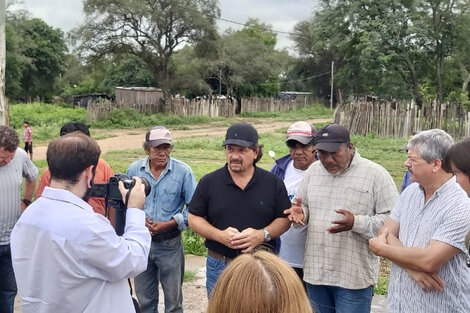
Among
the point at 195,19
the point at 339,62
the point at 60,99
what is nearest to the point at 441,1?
the point at 195,19

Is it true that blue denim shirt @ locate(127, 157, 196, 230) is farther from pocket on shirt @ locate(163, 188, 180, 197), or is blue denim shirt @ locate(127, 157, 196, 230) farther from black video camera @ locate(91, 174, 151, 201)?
black video camera @ locate(91, 174, 151, 201)

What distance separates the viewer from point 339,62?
1955 inches

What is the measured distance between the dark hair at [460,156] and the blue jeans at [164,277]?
2392 mm

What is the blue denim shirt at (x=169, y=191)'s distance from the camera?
14.4 ft

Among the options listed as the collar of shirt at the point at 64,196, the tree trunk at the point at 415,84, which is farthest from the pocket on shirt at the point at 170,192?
the tree trunk at the point at 415,84

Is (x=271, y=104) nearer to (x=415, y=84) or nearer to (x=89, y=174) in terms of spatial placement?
(x=415, y=84)

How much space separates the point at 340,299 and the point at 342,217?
579 millimetres

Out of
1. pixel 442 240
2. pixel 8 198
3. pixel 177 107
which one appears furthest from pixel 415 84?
pixel 442 240

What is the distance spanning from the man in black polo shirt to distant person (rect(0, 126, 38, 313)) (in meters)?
1.48

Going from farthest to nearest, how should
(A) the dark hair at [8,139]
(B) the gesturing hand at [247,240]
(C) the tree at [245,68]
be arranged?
(C) the tree at [245,68] < (A) the dark hair at [8,139] < (B) the gesturing hand at [247,240]

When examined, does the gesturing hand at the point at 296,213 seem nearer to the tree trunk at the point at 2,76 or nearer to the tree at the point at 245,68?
the tree trunk at the point at 2,76

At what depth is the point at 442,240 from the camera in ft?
8.78

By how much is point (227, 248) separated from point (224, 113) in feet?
122

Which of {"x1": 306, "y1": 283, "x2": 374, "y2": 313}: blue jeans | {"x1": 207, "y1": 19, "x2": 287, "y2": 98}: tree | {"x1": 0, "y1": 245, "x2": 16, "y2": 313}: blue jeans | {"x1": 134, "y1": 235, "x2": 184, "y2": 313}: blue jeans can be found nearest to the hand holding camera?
{"x1": 306, "y1": 283, "x2": 374, "y2": 313}: blue jeans
